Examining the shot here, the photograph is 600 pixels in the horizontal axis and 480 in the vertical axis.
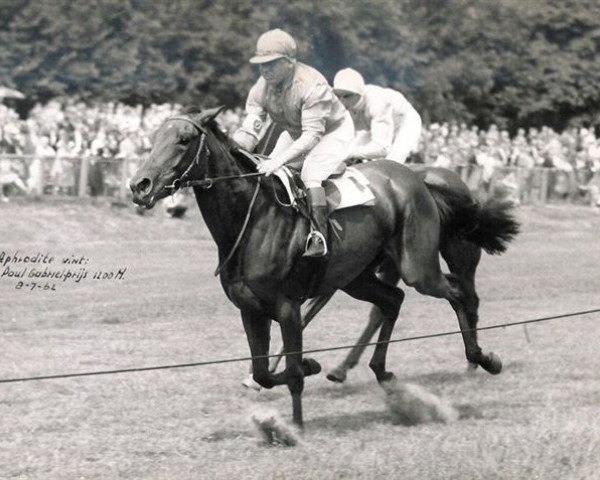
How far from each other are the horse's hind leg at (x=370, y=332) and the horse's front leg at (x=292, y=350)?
128 cm

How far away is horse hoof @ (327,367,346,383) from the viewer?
840 cm

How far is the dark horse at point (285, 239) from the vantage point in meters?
6.68

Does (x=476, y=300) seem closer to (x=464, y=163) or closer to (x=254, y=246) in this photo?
(x=254, y=246)

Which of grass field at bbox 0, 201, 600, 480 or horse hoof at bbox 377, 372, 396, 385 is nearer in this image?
grass field at bbox 0, 201, 600, 480

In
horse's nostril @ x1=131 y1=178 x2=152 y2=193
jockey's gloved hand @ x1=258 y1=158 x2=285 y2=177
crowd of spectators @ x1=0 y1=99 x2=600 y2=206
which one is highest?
jockey's gloved hand @ x1=258 y1=158 x2=285 y2=177

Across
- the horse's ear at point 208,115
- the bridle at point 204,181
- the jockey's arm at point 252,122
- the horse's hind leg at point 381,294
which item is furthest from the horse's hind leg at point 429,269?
the horse's ear at point 208,115

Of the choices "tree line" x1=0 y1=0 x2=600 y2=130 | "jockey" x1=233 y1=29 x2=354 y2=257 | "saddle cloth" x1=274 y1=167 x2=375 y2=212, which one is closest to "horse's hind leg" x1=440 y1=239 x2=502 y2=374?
"saddle cloth" x1=274 y1=167 x2=375 y2=212

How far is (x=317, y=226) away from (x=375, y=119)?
75.2 inches

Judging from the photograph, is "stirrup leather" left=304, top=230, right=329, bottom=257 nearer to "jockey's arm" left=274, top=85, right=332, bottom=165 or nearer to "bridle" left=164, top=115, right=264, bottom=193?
"jockey's arm" left=274, top=85, right=332, bottom=165

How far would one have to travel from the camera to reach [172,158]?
6.58 metres

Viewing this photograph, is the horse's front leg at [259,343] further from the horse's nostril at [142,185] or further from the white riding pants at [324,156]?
the horse's nostril at [142,185]

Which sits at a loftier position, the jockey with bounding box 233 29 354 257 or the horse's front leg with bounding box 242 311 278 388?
the jockey with bounding box 233 29 354 257

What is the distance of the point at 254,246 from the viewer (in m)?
6.99

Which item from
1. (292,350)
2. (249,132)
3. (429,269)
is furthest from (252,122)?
(429,269)
